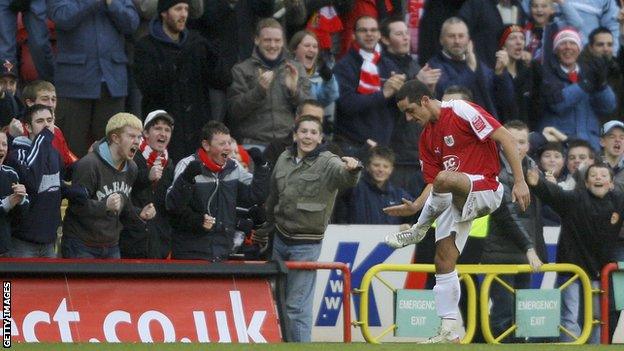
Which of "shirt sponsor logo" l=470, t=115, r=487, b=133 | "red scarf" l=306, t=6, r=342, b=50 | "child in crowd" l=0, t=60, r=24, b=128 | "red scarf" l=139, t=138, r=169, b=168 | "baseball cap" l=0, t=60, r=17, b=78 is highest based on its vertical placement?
"red scarf" l=306, t=6, r=342, b=50

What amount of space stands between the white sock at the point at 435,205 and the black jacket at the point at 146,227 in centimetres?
265

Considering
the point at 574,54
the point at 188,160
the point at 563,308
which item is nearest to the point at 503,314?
the point at 563,308

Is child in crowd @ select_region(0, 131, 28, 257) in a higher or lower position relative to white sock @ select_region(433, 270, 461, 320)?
higher

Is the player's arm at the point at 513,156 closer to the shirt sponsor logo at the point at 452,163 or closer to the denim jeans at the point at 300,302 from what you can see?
the shirt sponsor logo at the point at 452,163

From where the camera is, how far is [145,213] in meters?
13.7

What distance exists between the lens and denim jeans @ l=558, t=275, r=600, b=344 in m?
14.9

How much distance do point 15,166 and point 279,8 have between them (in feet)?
16.5

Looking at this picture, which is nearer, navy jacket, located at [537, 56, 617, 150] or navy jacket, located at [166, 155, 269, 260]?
navy jacket, located at [166, 155, 269, 260]

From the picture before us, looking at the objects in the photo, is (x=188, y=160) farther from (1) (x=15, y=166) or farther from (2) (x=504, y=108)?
(2) (x=504, y=108)

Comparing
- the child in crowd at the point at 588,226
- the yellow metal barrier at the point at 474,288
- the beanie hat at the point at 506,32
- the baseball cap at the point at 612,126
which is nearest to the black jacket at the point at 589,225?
the child in crowd at the point at 588,226

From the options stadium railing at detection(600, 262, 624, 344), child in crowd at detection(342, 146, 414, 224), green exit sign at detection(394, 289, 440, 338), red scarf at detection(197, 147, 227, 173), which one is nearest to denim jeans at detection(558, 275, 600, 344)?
stadium railing at detection(600, 262, 624, 344)

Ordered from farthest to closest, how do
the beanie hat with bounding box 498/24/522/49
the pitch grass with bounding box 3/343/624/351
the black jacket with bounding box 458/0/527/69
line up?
the black jacket with bounding box 458/0/527/69 → the beanie hat with bounding box 498/24/522/49 → the pitch grass with bounding box 3/343/624/351

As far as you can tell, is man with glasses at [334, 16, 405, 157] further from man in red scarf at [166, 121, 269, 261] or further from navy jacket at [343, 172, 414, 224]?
man in red scarf at [166, 121, 269, 261]

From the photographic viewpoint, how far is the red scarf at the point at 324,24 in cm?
1731
